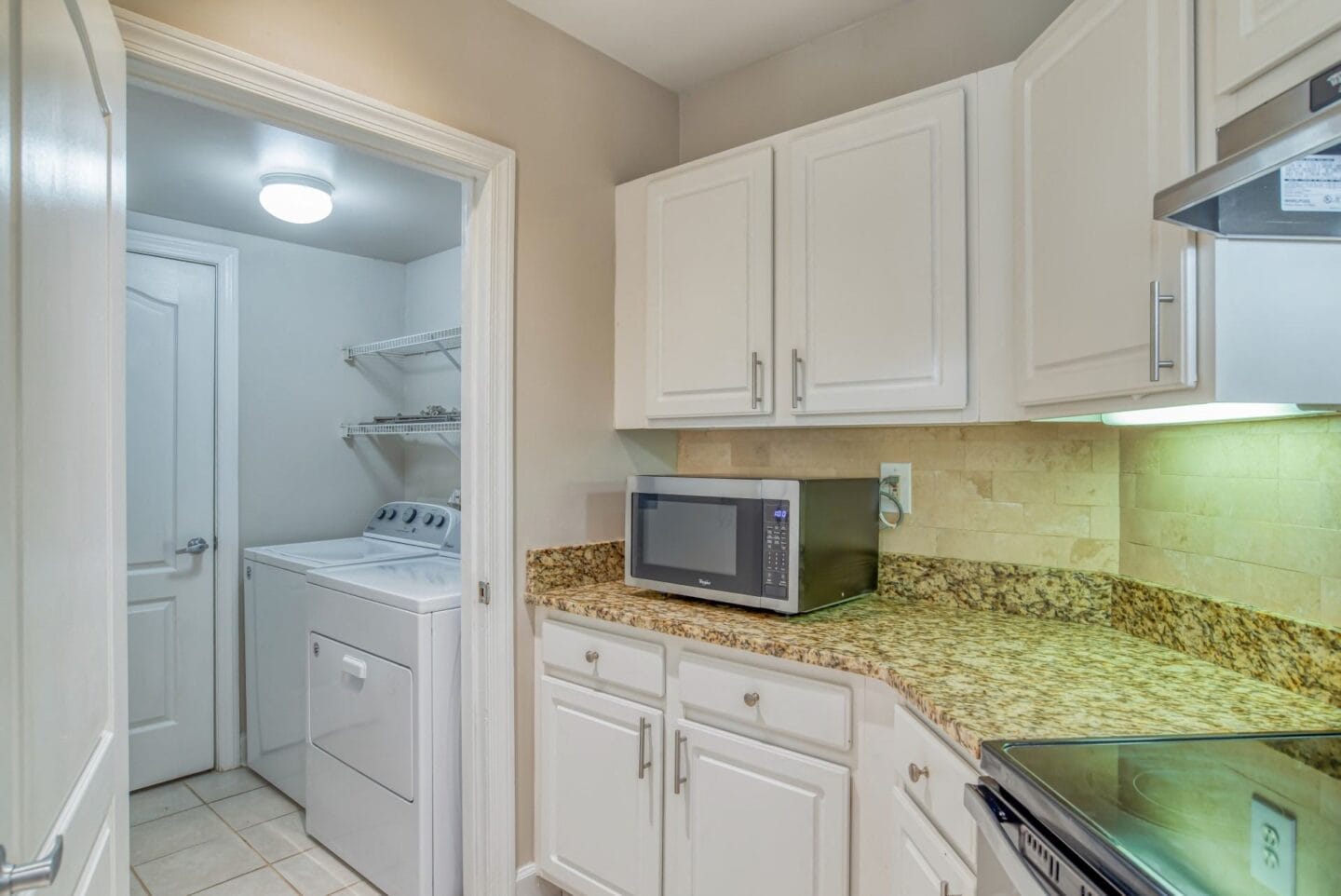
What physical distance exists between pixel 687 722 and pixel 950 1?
74.4 inches

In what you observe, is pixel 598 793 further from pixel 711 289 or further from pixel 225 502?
pixel 225 502

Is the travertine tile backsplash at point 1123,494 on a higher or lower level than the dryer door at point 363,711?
higher

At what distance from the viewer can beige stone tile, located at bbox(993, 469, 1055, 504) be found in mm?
1700

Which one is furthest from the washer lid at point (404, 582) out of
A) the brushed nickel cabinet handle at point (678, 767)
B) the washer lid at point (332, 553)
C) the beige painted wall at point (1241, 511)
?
the beige painted wall at point (1241, 511)

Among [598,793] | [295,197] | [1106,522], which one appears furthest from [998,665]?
[295,197]

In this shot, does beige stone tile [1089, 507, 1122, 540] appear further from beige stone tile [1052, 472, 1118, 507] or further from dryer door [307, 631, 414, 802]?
dryer door [307, 631, 414, 802]

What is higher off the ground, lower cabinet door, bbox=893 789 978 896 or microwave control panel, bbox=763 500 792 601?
microwave control panel, bbox=763 500 792 601

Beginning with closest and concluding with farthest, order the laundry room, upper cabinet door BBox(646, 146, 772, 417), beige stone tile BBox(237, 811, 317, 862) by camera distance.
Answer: upper cabinet door BBox(646, 146, 772, 417) → the laundry room → beige stone tile BBox(237, 811, 317, 862)

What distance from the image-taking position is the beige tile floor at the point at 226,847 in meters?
2.19

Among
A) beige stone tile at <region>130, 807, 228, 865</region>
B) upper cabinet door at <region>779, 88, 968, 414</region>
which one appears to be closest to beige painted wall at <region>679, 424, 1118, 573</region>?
upper cabinet door at <region>779, 88, 968, 414</region>

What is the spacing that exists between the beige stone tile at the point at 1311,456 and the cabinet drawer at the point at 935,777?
726mm

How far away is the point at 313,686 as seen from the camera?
2.36m

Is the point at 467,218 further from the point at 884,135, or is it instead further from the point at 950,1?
the point at 950,1

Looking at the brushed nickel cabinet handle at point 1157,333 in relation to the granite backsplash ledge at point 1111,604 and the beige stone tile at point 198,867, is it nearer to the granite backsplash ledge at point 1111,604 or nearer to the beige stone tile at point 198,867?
the granite backsplash ledge at point 1111,604
